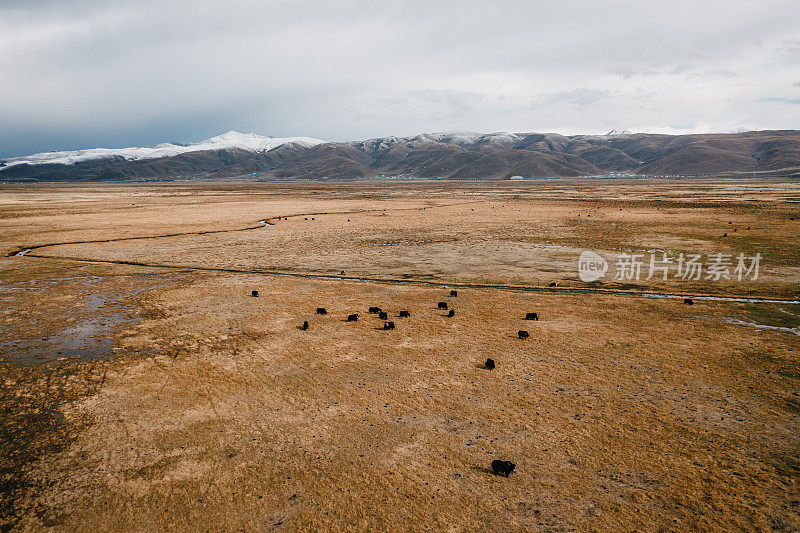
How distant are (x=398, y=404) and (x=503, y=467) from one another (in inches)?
118

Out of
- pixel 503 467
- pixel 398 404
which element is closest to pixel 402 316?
Answer: pixel 398 404

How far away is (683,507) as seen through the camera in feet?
21.8

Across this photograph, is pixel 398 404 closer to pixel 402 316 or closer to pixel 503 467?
pixel 503 467

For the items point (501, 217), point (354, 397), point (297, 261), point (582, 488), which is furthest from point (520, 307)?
point (501, 217)

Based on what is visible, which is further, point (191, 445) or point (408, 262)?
point (408, 262)

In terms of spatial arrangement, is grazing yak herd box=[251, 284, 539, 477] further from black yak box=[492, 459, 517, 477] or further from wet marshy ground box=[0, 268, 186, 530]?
wet marshy ground box=[0, 268, 186, 530]

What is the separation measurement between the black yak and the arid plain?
0.51 ft

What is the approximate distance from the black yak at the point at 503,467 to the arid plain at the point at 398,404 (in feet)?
0.51

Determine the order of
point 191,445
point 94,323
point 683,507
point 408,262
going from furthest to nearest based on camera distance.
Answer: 1. point 408,262
2. point 94,323
3. point 191,445
4. point 683,507

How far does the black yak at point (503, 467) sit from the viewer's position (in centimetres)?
734

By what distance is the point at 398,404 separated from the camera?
977 centimetres

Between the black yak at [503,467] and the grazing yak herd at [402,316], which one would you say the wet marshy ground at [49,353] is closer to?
the grazing yak herd at [402,316]

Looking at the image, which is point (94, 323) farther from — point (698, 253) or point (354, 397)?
point (698, 253)

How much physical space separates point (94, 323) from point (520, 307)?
1526 cm
